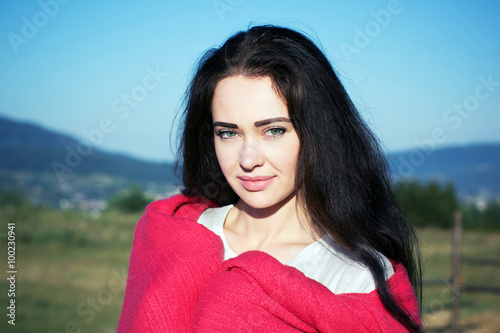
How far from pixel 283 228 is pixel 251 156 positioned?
486 millimetres

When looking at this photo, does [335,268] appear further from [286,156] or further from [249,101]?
[249,101]

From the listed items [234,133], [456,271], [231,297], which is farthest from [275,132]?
[456,271]

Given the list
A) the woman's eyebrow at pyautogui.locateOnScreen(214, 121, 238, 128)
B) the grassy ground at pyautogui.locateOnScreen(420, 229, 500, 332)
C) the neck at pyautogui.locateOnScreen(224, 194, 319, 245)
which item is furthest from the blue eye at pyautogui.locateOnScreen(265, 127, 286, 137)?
the grassy ground at pyautogui.locateOnScreen(420, 229, 500, 332)

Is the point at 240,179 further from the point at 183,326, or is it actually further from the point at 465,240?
the point at 465,240

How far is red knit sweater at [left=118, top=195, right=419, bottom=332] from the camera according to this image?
170 cm

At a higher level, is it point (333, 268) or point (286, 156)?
point (286, 156)

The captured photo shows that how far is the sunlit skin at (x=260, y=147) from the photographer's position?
1.99 meters

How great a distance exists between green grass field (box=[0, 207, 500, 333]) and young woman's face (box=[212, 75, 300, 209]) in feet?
16.5

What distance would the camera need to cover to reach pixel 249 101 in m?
2.00

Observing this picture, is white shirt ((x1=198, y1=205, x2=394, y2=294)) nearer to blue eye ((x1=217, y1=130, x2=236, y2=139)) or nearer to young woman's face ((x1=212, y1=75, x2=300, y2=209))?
young woman's face ((x1=212, y1=75, x2=300, y2=209))

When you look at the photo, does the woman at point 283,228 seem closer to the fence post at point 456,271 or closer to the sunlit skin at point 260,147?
the sunlit skin at point 260,147

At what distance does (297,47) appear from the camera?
82.1 inches

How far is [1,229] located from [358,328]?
1342 centimetres

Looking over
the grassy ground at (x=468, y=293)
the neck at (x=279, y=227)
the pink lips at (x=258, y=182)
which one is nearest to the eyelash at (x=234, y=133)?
the pink lips at (x=258, y=182)
